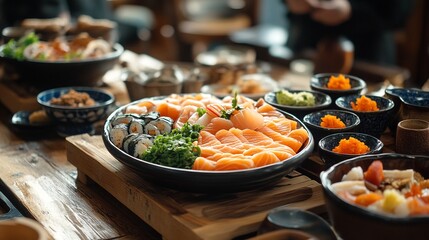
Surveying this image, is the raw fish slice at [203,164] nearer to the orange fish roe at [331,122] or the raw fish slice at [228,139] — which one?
the raw fish slice at [228,139]

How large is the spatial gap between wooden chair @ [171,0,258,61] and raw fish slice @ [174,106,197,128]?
360cm

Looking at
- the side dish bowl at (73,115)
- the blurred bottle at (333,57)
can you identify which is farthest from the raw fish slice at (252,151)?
the blurred bottle at (333,57)

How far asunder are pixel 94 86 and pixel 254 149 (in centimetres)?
139

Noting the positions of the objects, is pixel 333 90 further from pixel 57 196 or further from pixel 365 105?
pixel 57 196

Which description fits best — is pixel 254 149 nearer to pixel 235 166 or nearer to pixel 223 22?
pixel 235 166

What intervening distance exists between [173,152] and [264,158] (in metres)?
0.23

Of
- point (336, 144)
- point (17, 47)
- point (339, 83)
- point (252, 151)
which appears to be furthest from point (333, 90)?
point (17, 47)

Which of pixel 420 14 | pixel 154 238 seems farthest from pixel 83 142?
pixel 420 14

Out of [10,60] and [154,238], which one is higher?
[10,60]

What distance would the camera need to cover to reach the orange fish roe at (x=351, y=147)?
167 cm

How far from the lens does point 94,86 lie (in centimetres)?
281

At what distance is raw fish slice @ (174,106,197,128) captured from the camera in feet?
5.92

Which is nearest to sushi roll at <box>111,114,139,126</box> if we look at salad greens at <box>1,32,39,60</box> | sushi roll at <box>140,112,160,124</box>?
sushi roll at <box>140,112,160,124</box>

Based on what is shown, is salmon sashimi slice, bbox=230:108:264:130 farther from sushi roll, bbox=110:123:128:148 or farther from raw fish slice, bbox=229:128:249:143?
sushi roll, bbox=110:123:128:148
